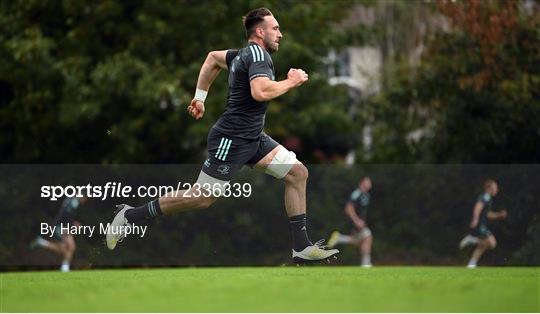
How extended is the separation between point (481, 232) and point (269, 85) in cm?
834

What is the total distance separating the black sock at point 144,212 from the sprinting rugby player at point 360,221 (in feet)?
30.3

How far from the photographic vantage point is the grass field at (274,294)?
898 centimetres

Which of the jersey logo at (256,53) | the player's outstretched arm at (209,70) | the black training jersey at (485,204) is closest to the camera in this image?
the jersey logo at (256,53)

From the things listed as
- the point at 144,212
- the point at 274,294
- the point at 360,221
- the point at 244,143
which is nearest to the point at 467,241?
the point at 360,221

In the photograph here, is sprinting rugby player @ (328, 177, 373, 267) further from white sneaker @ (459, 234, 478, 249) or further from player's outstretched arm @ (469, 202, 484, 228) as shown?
player's outstretched arm @ (469, 202, 484, 228)

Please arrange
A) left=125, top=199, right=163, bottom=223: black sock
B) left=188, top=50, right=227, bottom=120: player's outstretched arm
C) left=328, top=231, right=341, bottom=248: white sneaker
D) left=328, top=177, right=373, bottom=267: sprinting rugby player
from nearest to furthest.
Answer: left=125, top=199, right=163, bottom=223: black sock < left=188, top=50, right=227, bottom=120: player's outstretched arm < left=328, top=231, right=341, bottom=248: white sneaker < left=328, top=177, right=373, bottom=267: sprinting rugby player

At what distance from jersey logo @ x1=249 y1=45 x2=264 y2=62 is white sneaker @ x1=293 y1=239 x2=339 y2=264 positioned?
1.88 meters

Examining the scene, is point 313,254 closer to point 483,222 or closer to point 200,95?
point 200,95

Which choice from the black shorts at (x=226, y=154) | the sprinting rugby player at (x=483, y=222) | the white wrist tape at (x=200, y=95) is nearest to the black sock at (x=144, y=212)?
the black shorts at (x=226, y=154)

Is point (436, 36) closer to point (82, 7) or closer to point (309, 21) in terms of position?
point (309, 21)

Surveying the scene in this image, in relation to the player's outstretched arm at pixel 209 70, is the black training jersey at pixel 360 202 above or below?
below

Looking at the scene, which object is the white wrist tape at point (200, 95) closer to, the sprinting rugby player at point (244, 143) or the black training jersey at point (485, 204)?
the sprinting rugby player at point (244, 143)

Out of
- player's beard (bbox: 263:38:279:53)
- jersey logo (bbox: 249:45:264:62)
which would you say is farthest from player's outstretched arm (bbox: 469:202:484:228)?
jersey logo (bbox: 249:45:264:62)

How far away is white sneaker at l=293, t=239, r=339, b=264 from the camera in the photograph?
430 inches
